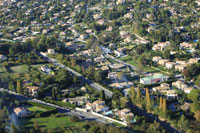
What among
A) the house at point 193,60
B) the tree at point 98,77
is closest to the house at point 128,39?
the house at point 193,60

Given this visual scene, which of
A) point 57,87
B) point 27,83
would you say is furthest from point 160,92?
point 27,83

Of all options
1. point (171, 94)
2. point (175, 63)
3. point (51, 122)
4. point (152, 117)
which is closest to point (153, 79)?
point (171, 94)

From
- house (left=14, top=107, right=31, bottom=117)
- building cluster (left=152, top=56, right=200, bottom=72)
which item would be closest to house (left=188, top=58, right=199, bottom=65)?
building cluster (left=152, top=56, right=200, bottom=72)

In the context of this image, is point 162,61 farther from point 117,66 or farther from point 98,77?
point 98,77

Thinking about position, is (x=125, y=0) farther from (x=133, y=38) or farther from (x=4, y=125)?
(x=4, y=125)

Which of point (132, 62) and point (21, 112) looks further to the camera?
point (132, 62)

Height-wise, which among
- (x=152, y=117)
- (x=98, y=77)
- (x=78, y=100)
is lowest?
(x=152, y=117)

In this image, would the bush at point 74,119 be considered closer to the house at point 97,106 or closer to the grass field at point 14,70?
the house at point 97,106

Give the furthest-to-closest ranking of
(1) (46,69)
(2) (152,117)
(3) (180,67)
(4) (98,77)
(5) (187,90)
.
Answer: (1) (46,69), (3) (180,67), (4) (98,77), (5) (187,90), (2) (152,117)
